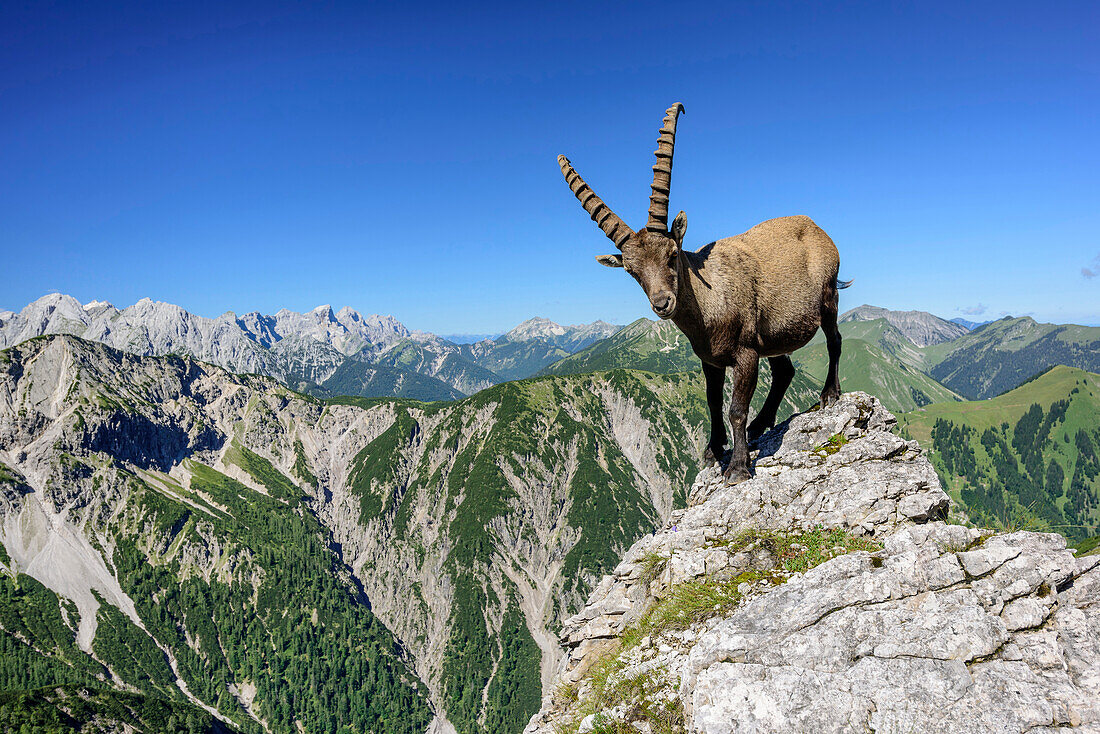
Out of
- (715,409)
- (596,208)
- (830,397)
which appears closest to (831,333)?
(830,397)

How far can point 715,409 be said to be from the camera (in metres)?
16.2

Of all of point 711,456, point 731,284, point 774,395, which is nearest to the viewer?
point 731,284

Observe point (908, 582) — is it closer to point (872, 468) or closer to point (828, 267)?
point (872, 468)

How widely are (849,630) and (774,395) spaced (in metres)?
11.1

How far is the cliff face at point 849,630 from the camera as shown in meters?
6.82

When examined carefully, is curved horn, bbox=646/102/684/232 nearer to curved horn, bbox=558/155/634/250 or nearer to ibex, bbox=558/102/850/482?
ibex, bbox=558/102/850/482

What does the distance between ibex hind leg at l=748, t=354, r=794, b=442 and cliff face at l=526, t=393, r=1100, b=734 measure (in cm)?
527

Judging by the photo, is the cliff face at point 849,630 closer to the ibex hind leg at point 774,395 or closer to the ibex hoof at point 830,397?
the ibex hoof at point 830,397

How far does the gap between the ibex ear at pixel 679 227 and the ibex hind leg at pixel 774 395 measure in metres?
7.75

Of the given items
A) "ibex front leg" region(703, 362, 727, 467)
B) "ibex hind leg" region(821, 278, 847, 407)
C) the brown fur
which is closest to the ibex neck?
the brown fur

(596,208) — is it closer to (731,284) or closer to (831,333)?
(731,284)

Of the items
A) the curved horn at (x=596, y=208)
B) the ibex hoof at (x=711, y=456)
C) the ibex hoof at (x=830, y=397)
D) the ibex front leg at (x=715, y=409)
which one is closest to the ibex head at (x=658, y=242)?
the curved horn at (x=596, y=208)

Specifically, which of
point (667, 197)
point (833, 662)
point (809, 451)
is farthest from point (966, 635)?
point (667, 197)

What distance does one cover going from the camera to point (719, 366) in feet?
48.1
